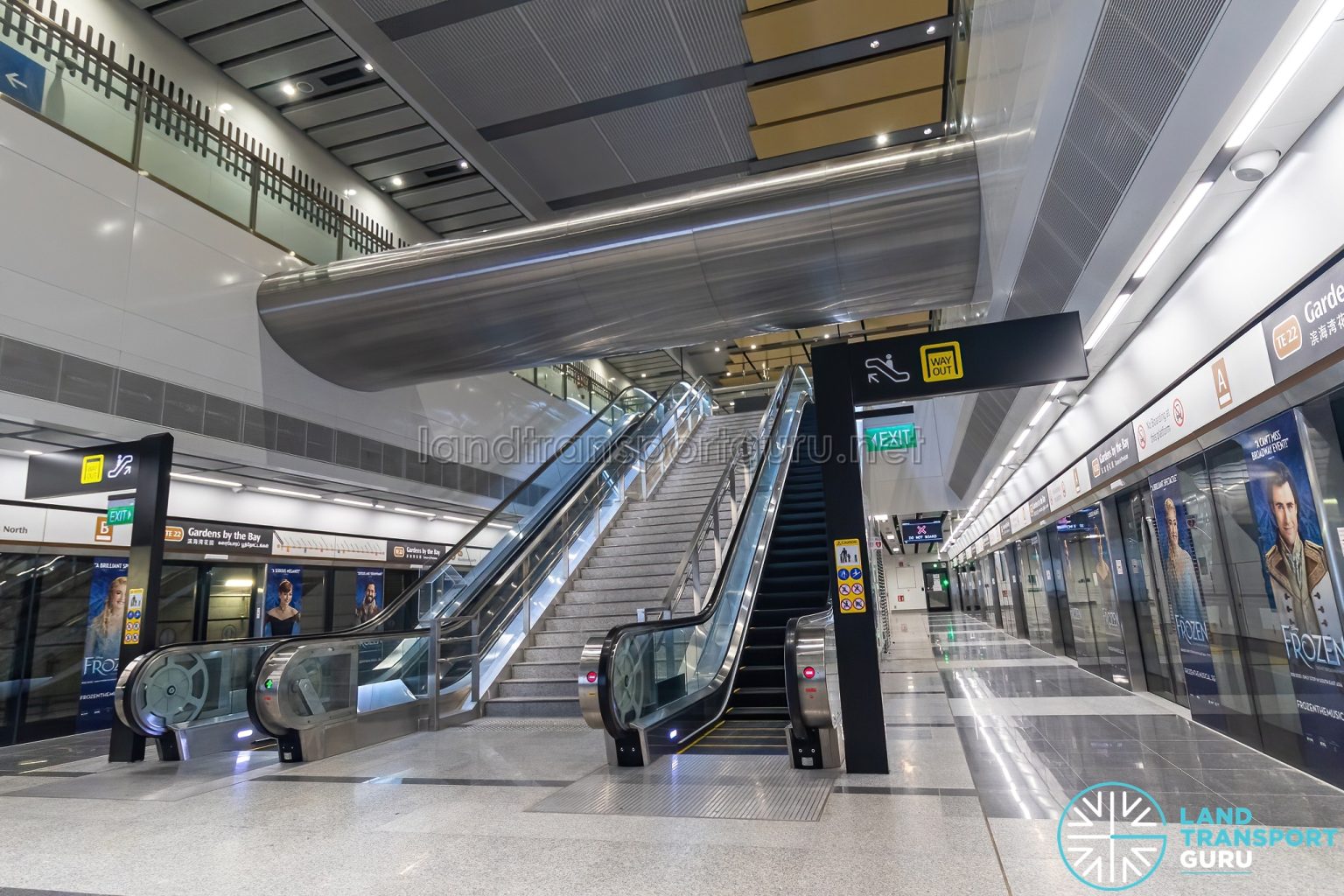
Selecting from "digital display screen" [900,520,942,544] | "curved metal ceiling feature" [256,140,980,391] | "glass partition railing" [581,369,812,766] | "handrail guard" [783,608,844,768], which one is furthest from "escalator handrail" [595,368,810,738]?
"digital display screen" [900,520,942,544]

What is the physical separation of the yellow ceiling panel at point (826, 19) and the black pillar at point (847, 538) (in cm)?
437

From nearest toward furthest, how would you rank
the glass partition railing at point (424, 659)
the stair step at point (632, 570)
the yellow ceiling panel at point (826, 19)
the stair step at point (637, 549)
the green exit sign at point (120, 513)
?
the glass partition railing at point (424, 659) < the green exit sign at point (120, 513) < the yellow ceiling panel at point (826, 19) < the stair step at point (632, 570) < the stair step at point (637, 549)

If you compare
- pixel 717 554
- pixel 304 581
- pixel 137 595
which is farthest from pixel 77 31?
pixel 717 554

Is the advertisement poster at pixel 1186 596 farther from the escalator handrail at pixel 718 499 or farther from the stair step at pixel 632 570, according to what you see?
the stair step at pixel 632 570

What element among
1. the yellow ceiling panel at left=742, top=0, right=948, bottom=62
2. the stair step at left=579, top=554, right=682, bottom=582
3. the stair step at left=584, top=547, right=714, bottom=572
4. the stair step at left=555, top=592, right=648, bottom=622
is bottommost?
the stair step at left=555, top=592, right=648, bottom=622

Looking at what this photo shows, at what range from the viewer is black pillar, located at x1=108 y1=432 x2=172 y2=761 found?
21.0 feet

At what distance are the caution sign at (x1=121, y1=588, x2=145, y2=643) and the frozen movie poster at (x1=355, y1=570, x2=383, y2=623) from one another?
492 centimetres

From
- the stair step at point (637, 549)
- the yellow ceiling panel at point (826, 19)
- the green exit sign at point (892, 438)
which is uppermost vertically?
the yellow ceiling panel at point (826, 19)

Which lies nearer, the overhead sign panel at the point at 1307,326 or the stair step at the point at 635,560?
the overhead sign panel at the point at 1307,326

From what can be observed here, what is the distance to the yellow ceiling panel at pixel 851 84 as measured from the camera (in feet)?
27.5

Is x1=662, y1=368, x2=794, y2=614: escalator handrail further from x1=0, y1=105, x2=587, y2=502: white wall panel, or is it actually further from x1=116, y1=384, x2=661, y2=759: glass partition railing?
x1=0, y1=105, x2=587, y2=502: white wall panel

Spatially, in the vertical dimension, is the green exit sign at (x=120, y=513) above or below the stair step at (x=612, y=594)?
above

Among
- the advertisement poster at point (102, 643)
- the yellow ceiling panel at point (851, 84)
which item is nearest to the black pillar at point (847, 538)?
the yellow ceiling panel at point (851, 84)

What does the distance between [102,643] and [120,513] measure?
2.61m
